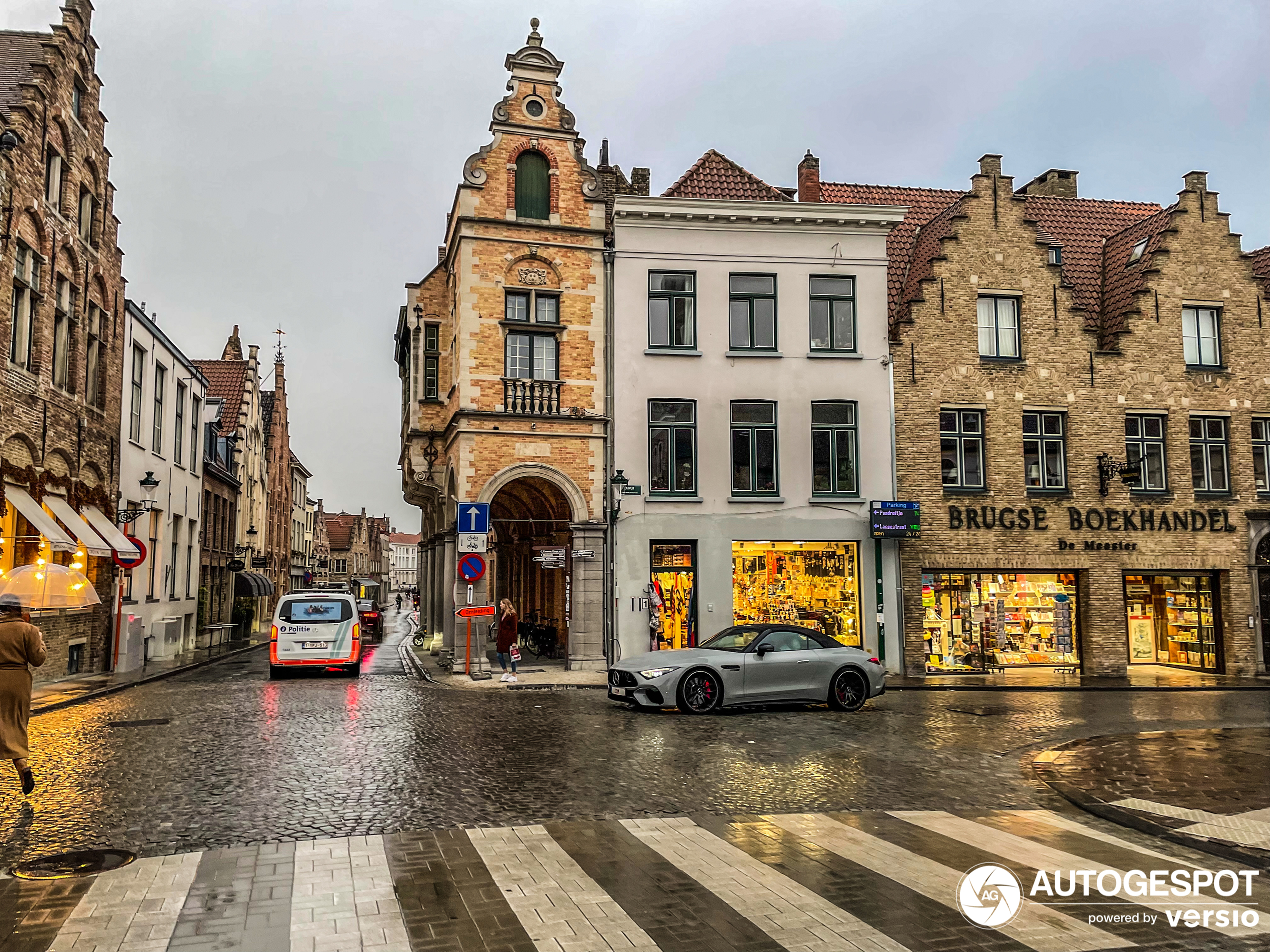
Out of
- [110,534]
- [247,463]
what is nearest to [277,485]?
[247,463]


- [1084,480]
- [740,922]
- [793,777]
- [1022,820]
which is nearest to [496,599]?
[1084,480]

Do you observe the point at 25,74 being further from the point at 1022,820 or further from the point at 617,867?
the point at 1022,820

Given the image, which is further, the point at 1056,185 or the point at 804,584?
the point at 1056,185

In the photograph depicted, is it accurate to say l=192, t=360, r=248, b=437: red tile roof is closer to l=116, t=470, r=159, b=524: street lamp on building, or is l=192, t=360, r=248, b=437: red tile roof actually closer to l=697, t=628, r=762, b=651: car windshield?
l=116, t=470, r=159, b=524: street lamp on building

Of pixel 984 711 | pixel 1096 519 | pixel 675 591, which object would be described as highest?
pixel 1096 519

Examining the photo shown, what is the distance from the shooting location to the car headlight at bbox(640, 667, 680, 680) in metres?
14.4

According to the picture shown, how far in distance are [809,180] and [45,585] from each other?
64.3ft

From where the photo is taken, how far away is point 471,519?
19.7 metres

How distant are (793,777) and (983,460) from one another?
1462 cm

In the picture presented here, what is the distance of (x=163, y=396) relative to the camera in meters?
27.5

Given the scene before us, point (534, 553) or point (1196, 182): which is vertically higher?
point (1196, 182)

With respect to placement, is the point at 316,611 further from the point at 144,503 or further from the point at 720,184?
the point at 720,184

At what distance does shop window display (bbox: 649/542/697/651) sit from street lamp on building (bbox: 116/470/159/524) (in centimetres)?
1193

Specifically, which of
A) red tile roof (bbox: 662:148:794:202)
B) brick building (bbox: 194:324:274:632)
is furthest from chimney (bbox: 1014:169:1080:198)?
brick building (bbox: 194:324:274:632)
